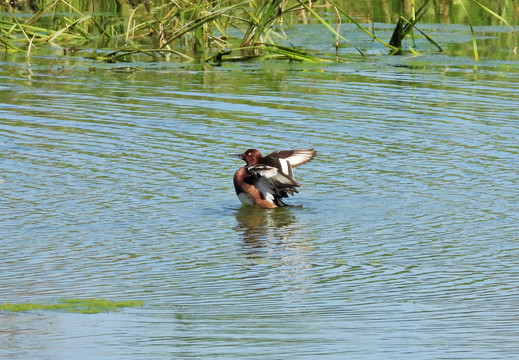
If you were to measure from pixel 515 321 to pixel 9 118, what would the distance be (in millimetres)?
7387

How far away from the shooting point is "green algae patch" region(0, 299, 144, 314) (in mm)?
5059

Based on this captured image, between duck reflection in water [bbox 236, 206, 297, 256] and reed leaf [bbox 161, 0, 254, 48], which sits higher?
reed leaf [bbox 161, 0, 254, 48]

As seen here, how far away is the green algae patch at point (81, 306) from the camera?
506 centimetres

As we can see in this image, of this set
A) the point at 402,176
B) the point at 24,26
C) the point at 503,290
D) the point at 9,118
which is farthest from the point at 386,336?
the point at 24,26

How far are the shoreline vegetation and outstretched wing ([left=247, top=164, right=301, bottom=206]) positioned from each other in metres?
4.99

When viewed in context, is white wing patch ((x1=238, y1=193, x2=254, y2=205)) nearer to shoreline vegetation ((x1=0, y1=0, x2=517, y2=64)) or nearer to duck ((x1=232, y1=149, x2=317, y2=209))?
duck ((x1=232, y1=149, x2=317, y2=209))

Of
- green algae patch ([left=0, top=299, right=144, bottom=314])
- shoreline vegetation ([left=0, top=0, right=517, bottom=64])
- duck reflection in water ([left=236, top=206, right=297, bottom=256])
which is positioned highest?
shoreline vegetation ([left=0, top=0, right=517, bottom=64])

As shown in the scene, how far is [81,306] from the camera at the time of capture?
16.8 ft

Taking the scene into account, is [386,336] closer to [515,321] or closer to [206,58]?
[515,321]

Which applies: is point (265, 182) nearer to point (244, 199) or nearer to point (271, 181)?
point (271, 181)

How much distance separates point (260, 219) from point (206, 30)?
884cm

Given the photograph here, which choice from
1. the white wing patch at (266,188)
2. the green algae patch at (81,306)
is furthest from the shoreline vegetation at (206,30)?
the green algae patch at (81,306)

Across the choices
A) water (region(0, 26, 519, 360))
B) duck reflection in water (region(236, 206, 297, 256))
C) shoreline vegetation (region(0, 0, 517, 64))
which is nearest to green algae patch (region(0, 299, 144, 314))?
water (region(0, 26, 519, 360))

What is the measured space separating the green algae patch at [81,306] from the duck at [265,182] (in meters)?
2.77
